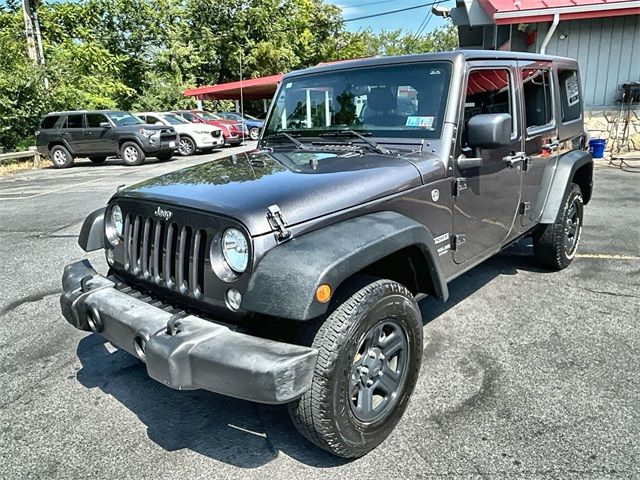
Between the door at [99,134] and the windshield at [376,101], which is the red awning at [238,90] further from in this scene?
the windshield at [376,101]

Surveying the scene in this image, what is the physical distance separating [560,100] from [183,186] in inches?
140

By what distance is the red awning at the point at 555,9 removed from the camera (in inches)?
448

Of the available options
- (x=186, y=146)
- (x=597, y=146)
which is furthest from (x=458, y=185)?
(x=186, y=146)

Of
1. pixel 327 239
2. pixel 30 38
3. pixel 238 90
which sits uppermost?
pixel 30 38

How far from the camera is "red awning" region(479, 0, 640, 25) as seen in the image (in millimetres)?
11389

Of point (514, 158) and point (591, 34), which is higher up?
point (591, 34)

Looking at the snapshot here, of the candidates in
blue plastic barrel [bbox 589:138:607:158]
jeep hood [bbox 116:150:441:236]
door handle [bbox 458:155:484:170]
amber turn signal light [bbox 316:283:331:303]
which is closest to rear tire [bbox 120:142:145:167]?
blue plastic barrel [bbox 589:138:607:158]

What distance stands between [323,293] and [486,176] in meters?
1.89

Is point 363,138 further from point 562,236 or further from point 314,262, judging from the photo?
point 562,236

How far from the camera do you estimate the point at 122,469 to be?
2.42 meters

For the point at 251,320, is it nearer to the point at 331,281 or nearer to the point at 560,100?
the point at 331,281

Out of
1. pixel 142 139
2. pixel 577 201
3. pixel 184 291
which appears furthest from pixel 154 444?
pixel 142 139

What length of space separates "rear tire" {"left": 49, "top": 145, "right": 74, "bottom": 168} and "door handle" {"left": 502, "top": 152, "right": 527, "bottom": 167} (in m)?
16.3

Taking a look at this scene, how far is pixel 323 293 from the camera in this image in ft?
6.84
